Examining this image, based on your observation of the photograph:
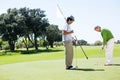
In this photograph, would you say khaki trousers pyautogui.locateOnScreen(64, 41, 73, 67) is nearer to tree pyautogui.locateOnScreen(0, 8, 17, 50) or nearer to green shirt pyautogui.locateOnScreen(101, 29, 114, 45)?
green shirt pyautogui.locateOnScreen(101, 29, 114, 45)

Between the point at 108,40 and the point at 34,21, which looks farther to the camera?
the point at 34,21

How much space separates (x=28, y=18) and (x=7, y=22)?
335 inches

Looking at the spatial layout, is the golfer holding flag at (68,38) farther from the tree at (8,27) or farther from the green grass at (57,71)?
the tree at (8,27)

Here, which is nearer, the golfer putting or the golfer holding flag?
the golfer holding flag

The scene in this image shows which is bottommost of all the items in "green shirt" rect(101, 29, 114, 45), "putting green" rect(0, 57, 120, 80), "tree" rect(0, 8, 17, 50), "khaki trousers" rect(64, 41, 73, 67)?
"putting green" rect(0, 57, 120, 80)

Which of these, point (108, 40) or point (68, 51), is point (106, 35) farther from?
point (68, 51)

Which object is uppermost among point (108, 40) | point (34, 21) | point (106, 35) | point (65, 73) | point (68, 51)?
point (34, 21)

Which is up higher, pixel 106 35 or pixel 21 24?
pixel 21 24

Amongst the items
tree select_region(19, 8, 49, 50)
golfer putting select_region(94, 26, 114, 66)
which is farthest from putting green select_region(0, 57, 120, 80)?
tree select_region(19, 8, 49, 50)

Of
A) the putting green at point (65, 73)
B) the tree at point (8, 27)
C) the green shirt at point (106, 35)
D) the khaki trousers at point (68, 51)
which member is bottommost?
the putting green at point (65, 73)

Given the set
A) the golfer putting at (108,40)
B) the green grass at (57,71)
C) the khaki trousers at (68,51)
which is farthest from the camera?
the golfer putting at (108,40)

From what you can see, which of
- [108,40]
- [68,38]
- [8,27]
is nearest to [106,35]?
[108,40]

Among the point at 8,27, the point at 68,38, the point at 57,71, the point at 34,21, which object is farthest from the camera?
the point at 34,21

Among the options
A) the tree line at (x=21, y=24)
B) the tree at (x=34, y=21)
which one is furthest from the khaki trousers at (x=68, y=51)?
the tree at (x=34, y=21)
